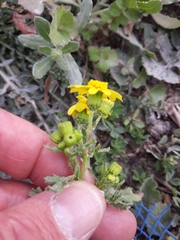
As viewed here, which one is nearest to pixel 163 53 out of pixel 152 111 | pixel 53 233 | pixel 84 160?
pixel 152 111

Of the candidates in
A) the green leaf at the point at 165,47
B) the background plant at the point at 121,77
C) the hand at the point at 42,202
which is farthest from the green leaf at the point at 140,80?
the hand at the point at 42,202

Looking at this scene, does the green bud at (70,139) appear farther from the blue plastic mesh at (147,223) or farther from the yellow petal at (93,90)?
the blue plastic mesh at (147,223)

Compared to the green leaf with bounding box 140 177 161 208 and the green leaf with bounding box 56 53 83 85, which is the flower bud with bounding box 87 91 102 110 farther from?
the green leaf with bounding box 140 177 161 208

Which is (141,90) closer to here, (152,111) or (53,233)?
(152,111)

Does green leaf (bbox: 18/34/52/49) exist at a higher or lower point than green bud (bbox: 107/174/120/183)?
higher

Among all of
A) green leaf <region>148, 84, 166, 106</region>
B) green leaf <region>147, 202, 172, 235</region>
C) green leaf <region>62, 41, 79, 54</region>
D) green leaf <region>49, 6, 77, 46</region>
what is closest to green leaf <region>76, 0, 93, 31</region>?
green leaf <region>49, 6, 77, 46</region>

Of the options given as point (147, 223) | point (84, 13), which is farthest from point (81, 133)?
point (147, 223)
